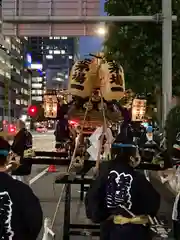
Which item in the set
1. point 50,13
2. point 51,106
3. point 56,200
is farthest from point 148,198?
point 50,13

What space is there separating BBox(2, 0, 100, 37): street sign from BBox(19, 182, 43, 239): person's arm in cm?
852

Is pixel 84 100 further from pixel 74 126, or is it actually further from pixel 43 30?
pixel 43 30

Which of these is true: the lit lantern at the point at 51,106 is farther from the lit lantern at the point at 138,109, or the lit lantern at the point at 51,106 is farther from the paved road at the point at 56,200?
the paved road at the point at 56,200

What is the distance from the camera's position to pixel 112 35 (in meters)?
13.6

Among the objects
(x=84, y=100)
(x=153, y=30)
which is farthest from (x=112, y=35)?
(x=84, y=100)

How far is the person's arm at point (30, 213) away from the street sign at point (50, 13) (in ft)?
28.0

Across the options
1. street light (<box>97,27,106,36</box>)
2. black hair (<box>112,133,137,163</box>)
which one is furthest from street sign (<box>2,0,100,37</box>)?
black hair (<box>112,133,137,163</box>)

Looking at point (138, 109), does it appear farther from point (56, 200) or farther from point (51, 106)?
point (56, 200)

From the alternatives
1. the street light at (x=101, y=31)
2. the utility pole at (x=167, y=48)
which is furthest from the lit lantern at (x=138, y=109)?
the street light at (x=101, y=31)

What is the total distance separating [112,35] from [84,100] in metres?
6.13

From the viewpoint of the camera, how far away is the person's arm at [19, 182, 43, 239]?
11.5 ft

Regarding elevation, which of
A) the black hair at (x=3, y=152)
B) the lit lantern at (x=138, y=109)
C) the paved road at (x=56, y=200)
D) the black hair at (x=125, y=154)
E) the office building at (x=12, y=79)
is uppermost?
the office building at (x=12, y=79)

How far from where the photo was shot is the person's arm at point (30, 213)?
11.5 ft

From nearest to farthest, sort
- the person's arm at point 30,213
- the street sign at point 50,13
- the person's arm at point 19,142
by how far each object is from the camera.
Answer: the person's arm at point 30,213 → the person's arm at point 19,142 → the street sign at point 50,13
